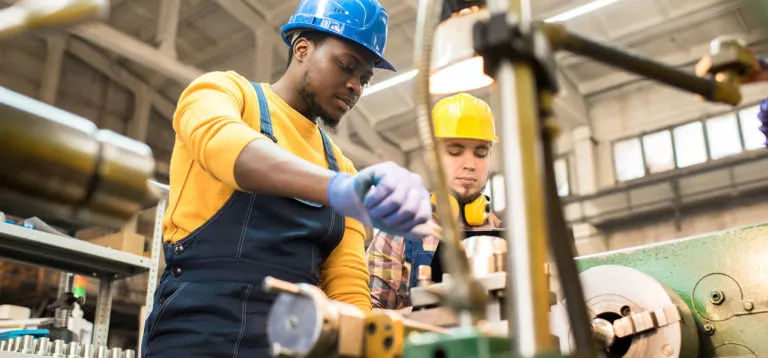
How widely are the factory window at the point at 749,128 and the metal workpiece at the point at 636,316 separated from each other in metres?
5.45

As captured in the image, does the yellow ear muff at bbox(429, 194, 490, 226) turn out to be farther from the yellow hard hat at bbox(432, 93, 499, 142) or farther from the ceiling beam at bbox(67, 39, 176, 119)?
the ceiling beam at bbox(67, 39, 176, 119)

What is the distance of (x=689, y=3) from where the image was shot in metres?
5.61

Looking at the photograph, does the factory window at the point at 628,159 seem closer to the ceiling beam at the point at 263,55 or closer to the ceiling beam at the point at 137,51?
the ceiling beam at the point at 263,55

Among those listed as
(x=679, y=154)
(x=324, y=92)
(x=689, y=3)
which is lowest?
(x=324, y=92)

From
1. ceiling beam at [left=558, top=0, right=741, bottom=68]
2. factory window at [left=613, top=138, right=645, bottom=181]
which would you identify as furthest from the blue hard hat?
factory window at [left=613, top=138, right=645, bottom=181]

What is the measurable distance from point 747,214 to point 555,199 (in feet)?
20.7

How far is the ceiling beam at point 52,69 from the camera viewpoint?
594 centimetres

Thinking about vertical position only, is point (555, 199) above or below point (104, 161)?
below

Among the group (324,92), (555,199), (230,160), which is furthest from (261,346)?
(555,199)

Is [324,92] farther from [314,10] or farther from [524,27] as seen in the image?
[524,27]

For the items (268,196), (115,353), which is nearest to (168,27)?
(115,353)

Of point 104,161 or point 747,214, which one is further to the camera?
point 747,214

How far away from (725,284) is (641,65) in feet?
3.14

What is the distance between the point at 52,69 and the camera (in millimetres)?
6023
